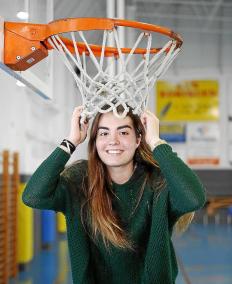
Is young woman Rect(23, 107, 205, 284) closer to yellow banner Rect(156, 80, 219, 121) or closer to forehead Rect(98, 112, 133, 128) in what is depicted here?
forehead Rect(98, 112, 133, 128)

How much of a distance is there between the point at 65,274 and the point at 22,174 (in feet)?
5.94

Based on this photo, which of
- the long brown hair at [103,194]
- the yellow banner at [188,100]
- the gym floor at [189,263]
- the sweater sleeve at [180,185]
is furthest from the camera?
the yellow banner at [188,100]

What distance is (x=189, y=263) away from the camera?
7.43 metres

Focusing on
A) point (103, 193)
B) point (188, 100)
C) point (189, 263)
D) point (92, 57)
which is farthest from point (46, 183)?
point (188, 100)

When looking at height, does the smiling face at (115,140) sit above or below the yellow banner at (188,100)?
below

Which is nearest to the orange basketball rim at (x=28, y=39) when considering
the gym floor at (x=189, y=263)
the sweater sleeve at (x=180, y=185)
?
the sweater sleeve at (x=180, y=185)

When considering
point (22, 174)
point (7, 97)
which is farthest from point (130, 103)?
point (22, 174)

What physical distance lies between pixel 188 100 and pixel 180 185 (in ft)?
39.4

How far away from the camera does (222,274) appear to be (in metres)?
6.62

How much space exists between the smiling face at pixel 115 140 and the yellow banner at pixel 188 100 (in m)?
11.5

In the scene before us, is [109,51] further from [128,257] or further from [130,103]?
[128,257]

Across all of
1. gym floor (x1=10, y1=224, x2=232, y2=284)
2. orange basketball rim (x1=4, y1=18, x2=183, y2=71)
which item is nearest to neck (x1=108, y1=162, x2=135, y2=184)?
orange basketball rim (x1=4, y1=18, x2=183, y2=71)

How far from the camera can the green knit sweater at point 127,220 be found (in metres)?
2.64

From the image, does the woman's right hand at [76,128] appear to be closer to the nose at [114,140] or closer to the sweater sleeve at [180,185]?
the nose at [114,140]
